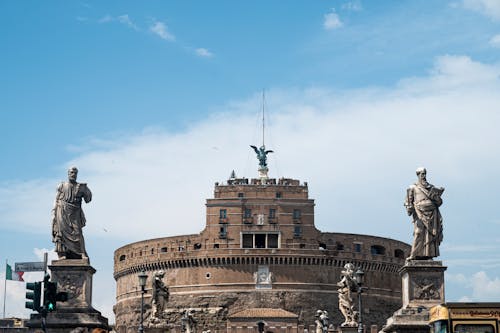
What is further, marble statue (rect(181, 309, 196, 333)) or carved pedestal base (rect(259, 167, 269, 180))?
carved pedestal base (rect(259, 167, 269, 180))

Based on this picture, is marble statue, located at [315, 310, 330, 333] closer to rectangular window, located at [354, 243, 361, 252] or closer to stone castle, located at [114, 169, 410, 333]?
stone castle, located at [114, 169, 410, 333]

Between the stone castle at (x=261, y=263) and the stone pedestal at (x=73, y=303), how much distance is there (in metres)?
94.3

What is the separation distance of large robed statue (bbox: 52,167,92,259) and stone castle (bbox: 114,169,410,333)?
9402 cm

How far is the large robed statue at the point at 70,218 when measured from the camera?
94.2 feet

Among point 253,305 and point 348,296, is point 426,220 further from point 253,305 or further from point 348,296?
point 253,305

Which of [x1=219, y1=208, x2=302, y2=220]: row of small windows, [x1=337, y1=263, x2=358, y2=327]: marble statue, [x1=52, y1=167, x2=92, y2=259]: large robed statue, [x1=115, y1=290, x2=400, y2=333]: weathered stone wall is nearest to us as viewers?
[x1=52, y1=167, x2=92, y2=259]: large robed statue

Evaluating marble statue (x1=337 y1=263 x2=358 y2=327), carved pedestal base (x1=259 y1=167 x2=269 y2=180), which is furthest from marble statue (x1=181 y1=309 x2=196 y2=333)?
carved pedestal base (x1=259 y1=167 x2=269 y2=180)

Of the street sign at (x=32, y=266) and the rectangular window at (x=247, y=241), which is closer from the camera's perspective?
the street sign at (x=32, y=266)

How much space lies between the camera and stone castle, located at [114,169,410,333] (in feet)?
409

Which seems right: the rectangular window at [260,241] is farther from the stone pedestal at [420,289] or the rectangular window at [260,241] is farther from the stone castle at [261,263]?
the stone pedestal at [420,289]

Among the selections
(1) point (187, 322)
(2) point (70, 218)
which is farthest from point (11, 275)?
(2) point (70, 218)

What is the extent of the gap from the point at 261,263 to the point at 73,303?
9679cm

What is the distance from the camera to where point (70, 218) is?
2886cm

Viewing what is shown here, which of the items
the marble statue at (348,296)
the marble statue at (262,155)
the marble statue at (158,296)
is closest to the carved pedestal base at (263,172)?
the marble statue at (262,155)
